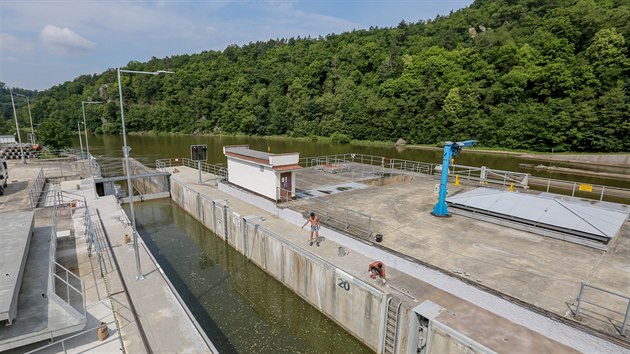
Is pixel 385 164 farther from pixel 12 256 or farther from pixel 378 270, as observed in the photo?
pixel 12 256

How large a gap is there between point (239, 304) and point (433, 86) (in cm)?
7773

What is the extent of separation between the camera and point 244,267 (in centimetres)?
1909

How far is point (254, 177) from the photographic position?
2328 centimetres

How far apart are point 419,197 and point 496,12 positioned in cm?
10489

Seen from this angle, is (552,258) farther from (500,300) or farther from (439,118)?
(439,118)

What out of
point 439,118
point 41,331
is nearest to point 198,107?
point 439,118

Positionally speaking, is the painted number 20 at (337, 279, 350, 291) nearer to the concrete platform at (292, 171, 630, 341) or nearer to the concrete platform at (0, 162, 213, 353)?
the concrete platform at (292, 171, 630, 341)

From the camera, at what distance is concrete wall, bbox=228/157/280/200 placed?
70.5 feet

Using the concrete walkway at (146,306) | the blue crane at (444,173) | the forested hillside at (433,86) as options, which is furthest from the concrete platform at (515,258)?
the forested hillside at (433,86)

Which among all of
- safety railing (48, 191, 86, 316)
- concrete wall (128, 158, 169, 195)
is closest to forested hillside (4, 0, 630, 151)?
concrete wall (128, 158, 169, 195)

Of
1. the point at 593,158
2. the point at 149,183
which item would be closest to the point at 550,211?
the point at 149,183

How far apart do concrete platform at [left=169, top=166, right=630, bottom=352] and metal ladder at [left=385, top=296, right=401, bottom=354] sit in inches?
24.5

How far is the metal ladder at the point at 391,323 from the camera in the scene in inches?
426

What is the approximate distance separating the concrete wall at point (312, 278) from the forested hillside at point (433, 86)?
64057mm
